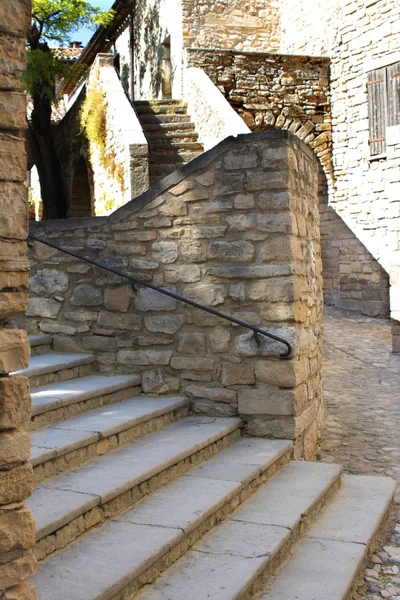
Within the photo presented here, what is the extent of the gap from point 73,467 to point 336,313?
9.81 metres

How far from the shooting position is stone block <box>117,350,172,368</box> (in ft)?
15.5

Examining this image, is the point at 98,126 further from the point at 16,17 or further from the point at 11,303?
the point at 11,303

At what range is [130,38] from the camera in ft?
56.6

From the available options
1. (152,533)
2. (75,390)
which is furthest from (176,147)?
(152,533)

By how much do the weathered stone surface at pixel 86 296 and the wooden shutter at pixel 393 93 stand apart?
358 inches

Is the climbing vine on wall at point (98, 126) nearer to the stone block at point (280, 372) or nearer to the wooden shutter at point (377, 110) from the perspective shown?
the wooden shutter at point (377, 110)

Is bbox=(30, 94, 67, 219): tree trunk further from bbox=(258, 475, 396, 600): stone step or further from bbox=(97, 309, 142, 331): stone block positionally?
bbox=(258, 475, 396, 600): stone step

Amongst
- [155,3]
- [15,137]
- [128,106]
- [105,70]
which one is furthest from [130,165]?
[155,3]

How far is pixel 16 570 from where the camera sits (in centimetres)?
192

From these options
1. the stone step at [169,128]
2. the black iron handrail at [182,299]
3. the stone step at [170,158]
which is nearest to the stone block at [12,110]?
the black iron handrail at [182,299]

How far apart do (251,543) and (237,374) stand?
5.13 feet

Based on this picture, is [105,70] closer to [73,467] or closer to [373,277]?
[373,277]

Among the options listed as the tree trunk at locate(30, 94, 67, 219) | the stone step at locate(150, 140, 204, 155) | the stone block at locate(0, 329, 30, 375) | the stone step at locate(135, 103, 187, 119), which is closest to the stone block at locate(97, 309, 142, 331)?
the stone block at locate(0, 329, 30, 375)

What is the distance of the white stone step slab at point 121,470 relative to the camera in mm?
2838
